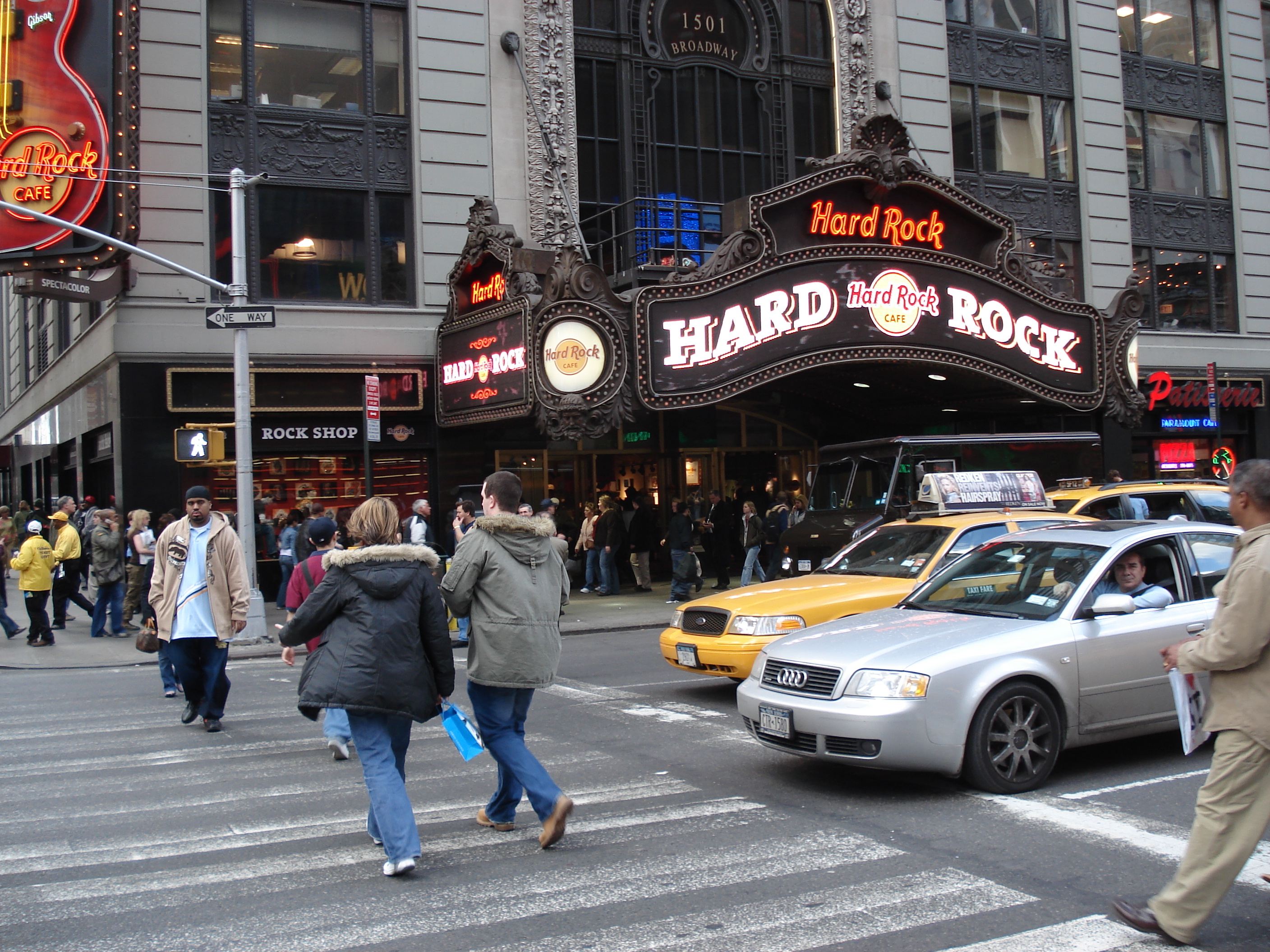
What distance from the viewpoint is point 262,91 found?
68.3ft

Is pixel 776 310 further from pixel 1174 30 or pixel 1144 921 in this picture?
pixel 1174 30

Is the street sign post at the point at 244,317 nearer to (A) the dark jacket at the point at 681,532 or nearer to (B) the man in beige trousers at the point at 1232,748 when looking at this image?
(A) the dark jacket at the point at 681,532

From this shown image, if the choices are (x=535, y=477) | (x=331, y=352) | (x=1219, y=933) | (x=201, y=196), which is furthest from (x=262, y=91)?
(x=1219, y=933)

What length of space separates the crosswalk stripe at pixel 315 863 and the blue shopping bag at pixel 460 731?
1.76ft

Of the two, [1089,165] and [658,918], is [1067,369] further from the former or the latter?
[658,918]

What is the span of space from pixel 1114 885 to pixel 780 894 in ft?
4.85

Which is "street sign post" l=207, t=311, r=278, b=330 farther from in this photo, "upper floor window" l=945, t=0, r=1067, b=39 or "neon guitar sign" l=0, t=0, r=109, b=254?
"upper floor window" l=945, t=0, r=1067, b=39

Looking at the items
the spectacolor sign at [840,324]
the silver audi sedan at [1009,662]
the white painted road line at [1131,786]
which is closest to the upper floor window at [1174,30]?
the spectacolor sign at [840,324]

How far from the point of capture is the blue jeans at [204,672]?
30.3ft

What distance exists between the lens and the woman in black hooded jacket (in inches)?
212

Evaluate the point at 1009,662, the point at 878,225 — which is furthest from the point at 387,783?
the point at 878,225

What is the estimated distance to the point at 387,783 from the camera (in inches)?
214

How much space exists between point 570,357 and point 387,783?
41.0 feet

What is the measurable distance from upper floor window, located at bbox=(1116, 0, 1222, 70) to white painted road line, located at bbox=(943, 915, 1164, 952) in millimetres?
29868
